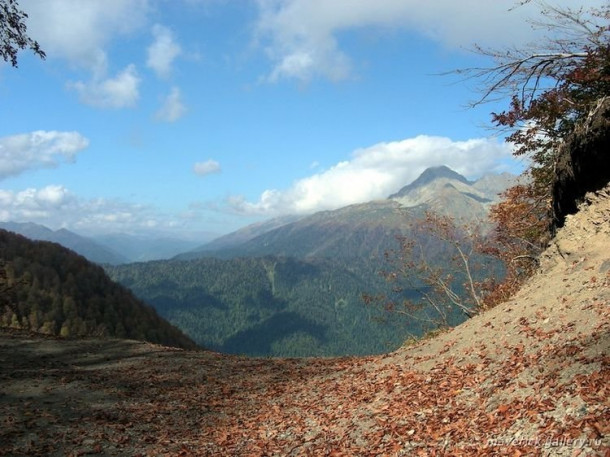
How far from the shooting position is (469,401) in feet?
29.9

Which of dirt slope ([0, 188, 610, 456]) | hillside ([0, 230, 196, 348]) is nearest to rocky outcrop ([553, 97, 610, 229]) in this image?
dirt slope ([0, 188, 610, 456])

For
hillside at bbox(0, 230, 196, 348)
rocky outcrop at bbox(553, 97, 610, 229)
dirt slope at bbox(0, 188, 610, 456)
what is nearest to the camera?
dirt slope at bbox(0, 188, 610, 456)

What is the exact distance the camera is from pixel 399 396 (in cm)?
1108

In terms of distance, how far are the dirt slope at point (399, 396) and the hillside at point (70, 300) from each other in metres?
82.0

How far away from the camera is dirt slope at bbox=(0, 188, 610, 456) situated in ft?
24.5

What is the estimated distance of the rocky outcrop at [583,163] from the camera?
41.1ft

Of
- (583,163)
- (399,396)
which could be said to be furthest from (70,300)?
(583,163)

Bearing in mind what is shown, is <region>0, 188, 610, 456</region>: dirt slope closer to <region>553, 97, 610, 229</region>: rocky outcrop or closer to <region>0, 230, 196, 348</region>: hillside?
<region>553, 97, 610, 229</region>: rocky outcrop

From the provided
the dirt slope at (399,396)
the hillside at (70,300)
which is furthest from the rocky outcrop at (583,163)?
the hillside at (70,300)

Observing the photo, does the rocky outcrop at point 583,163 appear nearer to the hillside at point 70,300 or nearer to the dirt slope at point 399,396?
the dirt slope at point 399,396

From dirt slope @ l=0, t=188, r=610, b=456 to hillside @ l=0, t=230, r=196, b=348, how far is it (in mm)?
82037

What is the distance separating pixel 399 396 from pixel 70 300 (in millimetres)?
115131

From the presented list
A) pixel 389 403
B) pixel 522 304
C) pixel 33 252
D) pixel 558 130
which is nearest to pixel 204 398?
pixel 389 403

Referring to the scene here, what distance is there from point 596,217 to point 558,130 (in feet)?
12.1
